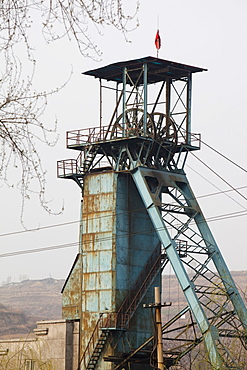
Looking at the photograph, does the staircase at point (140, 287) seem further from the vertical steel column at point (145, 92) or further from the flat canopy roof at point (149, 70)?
the flat canopy roof at point (149, 70)

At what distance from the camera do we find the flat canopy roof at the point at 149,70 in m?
46.2

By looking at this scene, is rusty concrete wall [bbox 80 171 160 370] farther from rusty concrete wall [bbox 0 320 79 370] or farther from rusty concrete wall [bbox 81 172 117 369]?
rusty concrete wall [bbox 0 320 79 370]

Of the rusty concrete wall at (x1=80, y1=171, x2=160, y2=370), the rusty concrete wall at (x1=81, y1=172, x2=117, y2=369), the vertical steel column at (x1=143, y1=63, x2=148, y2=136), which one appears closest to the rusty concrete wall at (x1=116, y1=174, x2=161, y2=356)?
the rusty concrete wall at (x1=80, y1=171, x2=160, y2=370)

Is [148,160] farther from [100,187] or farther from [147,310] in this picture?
[147,310]

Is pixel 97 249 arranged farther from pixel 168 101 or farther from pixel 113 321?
pixel 168 101

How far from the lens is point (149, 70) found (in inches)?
1885

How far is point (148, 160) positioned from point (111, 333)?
8802mm

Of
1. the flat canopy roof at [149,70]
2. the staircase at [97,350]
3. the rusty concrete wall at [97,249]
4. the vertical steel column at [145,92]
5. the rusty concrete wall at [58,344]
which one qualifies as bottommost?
the staircase at [97,350]

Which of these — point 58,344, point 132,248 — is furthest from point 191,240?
point 58,344

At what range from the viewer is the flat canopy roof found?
152 ft

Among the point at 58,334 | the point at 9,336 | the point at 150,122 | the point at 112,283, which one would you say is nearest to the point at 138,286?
the point at 112,283

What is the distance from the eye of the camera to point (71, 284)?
48.3 meters

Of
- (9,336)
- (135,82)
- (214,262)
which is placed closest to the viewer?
(214,262)

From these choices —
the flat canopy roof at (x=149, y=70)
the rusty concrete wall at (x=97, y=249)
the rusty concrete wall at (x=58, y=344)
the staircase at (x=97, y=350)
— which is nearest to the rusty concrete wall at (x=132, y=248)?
the rusty concrete wall at (x=97, y=249)
